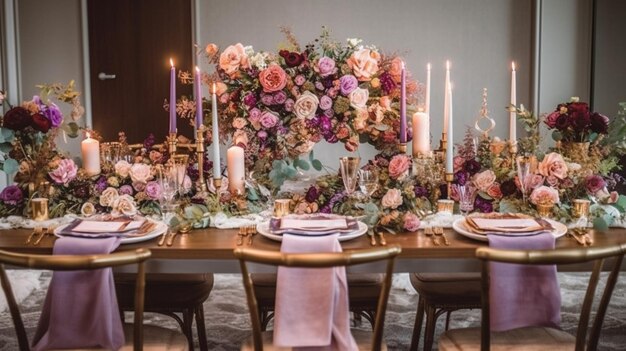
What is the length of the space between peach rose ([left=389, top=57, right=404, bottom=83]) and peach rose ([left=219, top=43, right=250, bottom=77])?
1.57 ft

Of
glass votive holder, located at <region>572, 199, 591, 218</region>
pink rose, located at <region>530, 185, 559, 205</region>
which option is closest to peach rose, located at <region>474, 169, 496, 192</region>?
pink rose, located at <region>530, 185, 559, 205</region>

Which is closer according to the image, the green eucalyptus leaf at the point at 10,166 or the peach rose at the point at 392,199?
the peach rose at the point at 392,199

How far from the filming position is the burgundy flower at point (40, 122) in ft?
6.96

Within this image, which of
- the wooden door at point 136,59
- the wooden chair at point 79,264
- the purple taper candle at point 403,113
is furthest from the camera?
the wooden door at point 136,59

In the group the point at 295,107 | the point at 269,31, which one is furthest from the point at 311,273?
the point at 269,31

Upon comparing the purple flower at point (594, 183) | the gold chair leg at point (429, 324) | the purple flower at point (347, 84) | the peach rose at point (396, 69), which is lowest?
the gold chair leg at point (429, 324)

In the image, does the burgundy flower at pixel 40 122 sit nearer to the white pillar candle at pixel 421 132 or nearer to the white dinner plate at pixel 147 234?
the white dinner plate at pixel 147 234

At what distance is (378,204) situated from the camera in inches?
82.4

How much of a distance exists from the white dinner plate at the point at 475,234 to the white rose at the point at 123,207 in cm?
97

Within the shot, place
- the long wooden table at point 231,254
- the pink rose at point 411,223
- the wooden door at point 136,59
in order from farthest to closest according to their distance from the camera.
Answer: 1. the wooden door at point 136,59
2. the pink rose at point 411,223
3. the long wooden table at point 231,254

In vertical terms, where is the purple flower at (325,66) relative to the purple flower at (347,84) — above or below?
above

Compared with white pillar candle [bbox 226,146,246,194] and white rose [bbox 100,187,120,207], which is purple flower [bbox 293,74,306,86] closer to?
white pillar candle [bbox 226,146,246,194]

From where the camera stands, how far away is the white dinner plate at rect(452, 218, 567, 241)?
5.87ft

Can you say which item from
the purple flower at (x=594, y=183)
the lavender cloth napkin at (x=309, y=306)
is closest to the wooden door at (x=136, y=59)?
the purple flower at (x=594, y=183)
